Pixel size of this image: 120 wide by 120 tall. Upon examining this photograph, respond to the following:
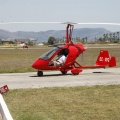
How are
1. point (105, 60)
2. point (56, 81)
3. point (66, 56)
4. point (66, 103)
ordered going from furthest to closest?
1. point (105, 60)
2. point (66, 56)
3. point (56, 81)
4. point (66, 103)

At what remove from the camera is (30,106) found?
896 centimetres

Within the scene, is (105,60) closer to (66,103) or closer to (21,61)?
(66,103)

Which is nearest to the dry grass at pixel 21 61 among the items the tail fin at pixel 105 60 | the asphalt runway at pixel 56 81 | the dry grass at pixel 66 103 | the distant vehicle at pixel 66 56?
the asphalt runway at pixel 56 81

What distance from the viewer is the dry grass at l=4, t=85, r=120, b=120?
7.81 meters

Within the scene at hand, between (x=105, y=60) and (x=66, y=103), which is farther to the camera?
(x=105, y=60)

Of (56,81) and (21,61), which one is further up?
(56,81)

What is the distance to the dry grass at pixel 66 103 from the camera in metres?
7.81

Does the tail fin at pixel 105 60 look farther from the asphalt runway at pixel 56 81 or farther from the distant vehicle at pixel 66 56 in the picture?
the asphalt runway at pixel 56 81

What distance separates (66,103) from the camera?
9.32 meters

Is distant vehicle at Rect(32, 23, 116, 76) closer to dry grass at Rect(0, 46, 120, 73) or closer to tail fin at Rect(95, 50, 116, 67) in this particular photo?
tail fin at Rect(95, 50, 116, 67)

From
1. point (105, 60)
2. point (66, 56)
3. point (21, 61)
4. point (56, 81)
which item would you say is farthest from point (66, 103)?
point (21, 61)

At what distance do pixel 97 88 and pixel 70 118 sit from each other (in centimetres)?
456

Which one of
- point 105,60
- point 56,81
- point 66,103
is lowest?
point 56,81

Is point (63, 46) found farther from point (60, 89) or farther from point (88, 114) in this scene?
point (88, 114)
